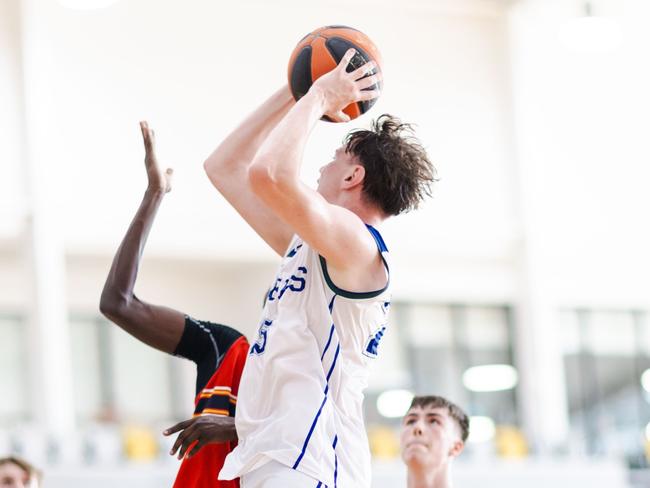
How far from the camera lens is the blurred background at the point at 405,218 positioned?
46.8 ft

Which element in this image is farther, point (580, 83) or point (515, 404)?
point (515, 404)

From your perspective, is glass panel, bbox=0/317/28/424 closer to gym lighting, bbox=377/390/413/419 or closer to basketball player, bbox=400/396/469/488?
gym lighting, bbox=377/390/413/419

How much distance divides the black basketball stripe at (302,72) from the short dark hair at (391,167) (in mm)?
224

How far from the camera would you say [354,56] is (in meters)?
3.23

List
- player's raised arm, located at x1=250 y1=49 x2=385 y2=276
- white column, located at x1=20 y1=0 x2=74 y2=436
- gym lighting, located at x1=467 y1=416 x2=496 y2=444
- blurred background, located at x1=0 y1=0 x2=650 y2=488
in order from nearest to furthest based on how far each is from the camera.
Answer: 1. player's raised arm, located at x1=250 y1=49 x2=385 y2=276
2. white column, located at x1=20 y1=0 x2=74 y2=436
3. blurred background, located at x1=0 y1=0 x2=650 y2=488
4. gym lighting, located at x1=467 y1=416 x2=496 y2=444

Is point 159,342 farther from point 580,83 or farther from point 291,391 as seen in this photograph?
point 580,83

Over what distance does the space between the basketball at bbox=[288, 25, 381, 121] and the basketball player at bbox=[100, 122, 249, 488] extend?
510 mm

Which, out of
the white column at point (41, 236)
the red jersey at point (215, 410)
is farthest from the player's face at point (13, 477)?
the white column at point (41, 236)

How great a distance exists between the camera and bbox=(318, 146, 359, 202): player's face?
322 centimetres

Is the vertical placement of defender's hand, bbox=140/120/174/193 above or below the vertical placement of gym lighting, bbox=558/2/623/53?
below

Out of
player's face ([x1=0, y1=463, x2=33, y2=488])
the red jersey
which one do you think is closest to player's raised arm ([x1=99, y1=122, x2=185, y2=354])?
the red jersey

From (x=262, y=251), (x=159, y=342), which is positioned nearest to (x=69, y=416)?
(x=262, y=251)

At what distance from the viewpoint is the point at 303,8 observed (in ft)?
51.4

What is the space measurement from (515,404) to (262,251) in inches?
213
